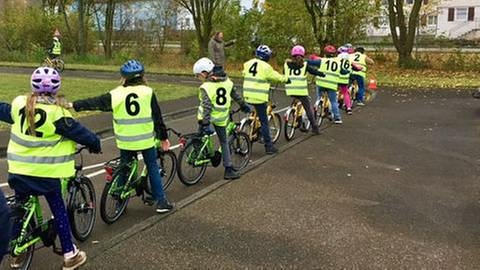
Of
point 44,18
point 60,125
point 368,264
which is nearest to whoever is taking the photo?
point 60,125

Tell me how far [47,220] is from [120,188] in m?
1.24

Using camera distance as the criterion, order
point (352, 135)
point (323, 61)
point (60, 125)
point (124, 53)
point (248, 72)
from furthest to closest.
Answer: point (124, 53) < point (323, 61) < point (352, 135) < point (248, 72) < point (60, 125)

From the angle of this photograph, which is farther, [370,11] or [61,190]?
[370,11]

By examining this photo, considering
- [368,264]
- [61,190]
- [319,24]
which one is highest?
[319,24]

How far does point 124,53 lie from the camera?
34.9 metres

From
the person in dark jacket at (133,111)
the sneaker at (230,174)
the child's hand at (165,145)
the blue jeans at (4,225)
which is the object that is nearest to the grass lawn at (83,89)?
the sneaker at (230,174)

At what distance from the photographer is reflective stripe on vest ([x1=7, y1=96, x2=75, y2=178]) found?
447cm

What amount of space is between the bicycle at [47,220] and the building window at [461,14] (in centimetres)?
6351

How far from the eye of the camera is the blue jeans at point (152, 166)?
5996mm

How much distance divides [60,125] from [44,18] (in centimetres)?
3605

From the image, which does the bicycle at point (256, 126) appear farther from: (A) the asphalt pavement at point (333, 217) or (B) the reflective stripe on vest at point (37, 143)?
(B) the reflective stripe on vest at point (37, 143)

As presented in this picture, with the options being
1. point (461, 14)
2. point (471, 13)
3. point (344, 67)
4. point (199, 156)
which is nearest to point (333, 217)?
point (199, 156)

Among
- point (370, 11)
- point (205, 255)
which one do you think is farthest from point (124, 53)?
point (205, 255)

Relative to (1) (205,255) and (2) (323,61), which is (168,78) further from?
A: (1) (205,255)
